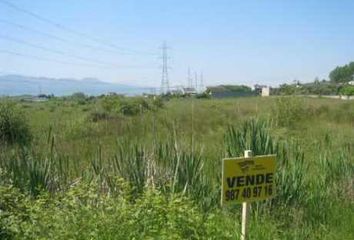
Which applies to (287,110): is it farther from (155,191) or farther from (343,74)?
(343,74)

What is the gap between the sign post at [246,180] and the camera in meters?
4.46

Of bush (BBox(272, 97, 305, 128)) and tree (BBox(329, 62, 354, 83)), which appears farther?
tree (BBox(329, 62, 354, 83))

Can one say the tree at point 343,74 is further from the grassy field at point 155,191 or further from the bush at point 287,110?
the grassy field at point 155,191

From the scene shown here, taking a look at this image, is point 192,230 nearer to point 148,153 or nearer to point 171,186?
point 171,186

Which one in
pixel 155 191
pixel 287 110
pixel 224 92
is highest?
pixel 155 191

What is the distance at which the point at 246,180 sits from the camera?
Result: 182 inches

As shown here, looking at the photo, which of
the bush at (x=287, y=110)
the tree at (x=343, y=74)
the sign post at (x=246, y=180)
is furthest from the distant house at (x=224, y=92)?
the tree at (x=343, y=74)

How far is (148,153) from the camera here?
22.0 ft

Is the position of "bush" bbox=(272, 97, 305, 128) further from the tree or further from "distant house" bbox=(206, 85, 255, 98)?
the tree

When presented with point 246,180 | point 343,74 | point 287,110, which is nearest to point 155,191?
point 246,180

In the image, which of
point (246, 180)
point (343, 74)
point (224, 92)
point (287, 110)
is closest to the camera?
point (246, 180)

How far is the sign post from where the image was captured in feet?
14.6

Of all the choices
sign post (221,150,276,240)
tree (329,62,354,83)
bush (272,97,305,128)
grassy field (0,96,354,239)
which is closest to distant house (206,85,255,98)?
bush (272,97,305,128)

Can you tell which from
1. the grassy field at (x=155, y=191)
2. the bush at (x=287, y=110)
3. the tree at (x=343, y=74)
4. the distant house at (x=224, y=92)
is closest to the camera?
the grassy field at (x=155, y=191)
